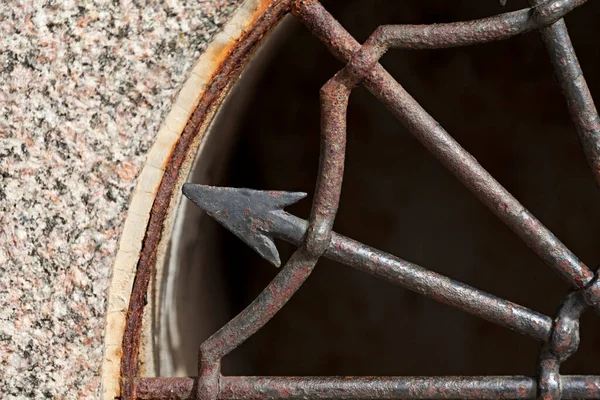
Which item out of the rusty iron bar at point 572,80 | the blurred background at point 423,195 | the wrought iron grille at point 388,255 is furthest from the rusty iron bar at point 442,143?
the blurred background at point 423,195

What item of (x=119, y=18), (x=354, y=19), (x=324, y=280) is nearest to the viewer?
(x=119, y=18)

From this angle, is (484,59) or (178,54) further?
(484,59)

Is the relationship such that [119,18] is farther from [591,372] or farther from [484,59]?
[591,372]

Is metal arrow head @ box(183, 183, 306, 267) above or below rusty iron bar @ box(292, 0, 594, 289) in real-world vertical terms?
below

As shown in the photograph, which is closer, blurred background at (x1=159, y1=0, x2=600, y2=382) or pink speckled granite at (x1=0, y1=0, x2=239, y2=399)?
pink speckled granite at (x1=0, y1=0, x2=239, y2=399)

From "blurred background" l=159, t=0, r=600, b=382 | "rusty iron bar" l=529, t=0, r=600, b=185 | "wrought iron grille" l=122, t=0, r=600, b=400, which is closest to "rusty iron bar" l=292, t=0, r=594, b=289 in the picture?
"wrought iron grille" l=122, t=0, r=600, b=400

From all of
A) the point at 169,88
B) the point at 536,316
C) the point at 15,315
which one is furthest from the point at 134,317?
the point at 536,316

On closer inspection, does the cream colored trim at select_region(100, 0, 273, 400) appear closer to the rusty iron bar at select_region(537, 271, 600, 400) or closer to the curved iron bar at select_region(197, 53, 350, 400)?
the curved iron bar at select_region(197, 53, 350, 400)
